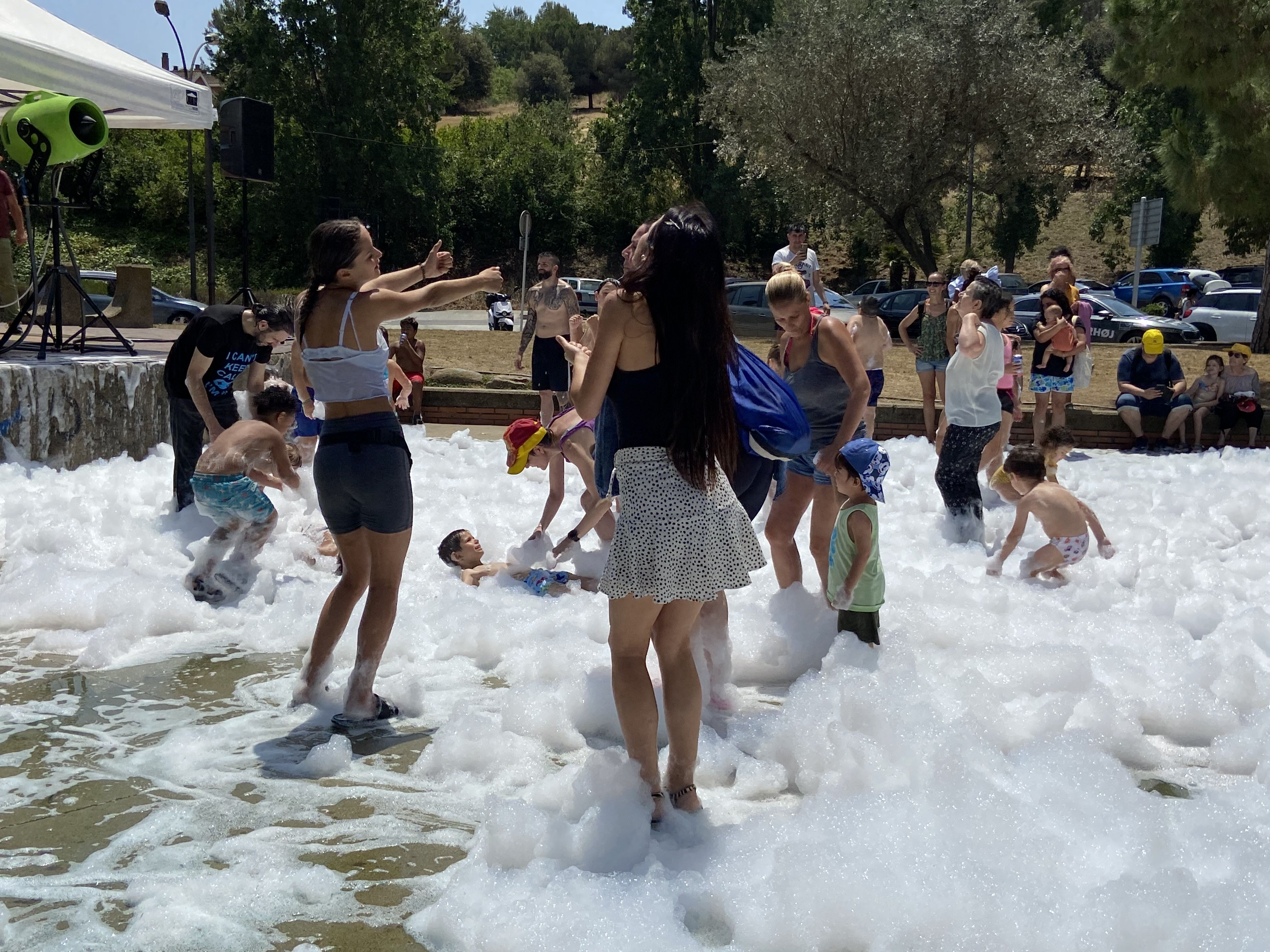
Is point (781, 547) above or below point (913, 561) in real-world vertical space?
above

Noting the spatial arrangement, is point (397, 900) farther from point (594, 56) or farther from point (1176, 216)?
point (594, 56)

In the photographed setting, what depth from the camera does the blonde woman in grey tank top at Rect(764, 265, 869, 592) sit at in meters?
5.38

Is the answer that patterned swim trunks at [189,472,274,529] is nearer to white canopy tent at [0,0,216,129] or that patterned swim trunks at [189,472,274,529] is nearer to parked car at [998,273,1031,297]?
white canopy tent at [0,0,216,129]

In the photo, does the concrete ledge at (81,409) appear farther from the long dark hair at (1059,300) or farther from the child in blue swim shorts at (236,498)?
the long dark hair at (1059,300)

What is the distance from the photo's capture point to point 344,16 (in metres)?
40.2

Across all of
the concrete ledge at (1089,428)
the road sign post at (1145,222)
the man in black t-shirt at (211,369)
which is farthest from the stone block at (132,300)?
the road sign post at (1145,222)

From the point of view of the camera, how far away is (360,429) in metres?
4.29

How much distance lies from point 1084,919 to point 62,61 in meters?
9.06

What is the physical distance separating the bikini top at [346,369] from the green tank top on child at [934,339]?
749 cm

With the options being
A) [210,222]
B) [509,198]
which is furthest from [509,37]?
[210,222]

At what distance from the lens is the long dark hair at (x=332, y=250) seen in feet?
13.8

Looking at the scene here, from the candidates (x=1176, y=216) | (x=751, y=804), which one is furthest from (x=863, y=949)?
(x=1176, y=216)

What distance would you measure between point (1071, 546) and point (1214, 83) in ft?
41.2

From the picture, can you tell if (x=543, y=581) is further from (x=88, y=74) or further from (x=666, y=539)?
(x=88, y=74)
